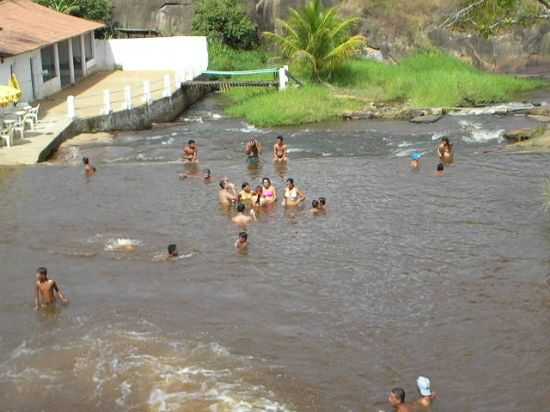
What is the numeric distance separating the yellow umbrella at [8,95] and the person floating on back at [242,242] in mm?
10319

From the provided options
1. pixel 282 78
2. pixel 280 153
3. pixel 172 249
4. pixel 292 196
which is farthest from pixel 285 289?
pixel 282 78

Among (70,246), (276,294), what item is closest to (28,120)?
(70,246)

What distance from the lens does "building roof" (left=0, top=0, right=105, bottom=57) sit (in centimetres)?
3092

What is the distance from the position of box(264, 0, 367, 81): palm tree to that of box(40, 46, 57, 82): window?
9470mm

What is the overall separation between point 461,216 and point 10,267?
9.91 m

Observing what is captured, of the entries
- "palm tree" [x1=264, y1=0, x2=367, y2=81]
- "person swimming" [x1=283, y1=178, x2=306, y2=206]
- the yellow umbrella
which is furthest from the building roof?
"person swimming" [x1=283, y1=178, x2=306, y2=206]

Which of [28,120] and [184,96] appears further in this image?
[184,96]

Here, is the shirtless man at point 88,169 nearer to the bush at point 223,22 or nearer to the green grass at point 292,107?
the green grass at point 292,107

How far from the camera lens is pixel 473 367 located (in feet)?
42.7

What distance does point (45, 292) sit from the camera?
15.4 m

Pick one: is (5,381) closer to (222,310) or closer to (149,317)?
(149,317)

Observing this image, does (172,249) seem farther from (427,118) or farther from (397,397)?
(427,118)

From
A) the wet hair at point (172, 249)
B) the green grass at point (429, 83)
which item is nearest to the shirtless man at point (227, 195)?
the wet hair at point (172, 249)

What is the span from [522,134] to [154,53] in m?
19.3
